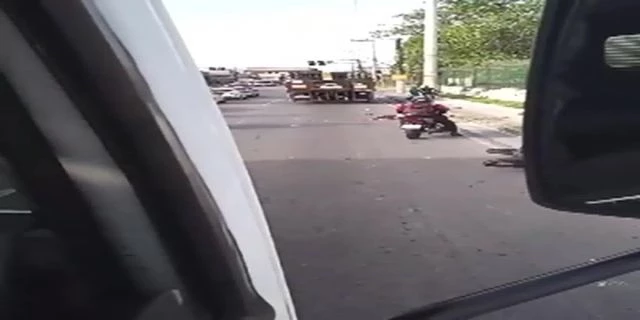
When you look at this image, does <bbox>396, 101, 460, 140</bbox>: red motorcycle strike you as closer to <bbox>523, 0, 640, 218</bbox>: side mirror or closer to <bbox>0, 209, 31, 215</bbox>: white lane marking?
<bbox>0, 209, 31, 215</bbox>: white lane marking

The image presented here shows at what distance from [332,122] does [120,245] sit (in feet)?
48.8

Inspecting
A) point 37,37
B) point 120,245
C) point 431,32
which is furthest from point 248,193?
point 431,32

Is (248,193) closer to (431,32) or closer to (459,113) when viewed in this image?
(431,32)

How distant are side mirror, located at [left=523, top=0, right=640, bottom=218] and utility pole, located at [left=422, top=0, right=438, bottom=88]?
692 cm

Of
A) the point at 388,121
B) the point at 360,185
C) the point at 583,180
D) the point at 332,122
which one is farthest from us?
the point at 332,122

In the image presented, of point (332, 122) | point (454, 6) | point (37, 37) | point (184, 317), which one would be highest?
point (37, 37)

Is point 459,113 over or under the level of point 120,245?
under

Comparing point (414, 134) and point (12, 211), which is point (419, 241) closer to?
point (12, 211)

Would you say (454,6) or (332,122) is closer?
(454,6)

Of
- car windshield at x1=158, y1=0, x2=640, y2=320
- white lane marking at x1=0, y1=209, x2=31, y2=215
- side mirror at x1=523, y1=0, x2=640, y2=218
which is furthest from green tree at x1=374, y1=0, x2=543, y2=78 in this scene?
side mirror at x1=523, y1=0, x2=640, y2=218

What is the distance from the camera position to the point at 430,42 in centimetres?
805

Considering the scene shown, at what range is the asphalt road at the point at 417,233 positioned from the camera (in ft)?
15.3

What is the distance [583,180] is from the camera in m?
0.70

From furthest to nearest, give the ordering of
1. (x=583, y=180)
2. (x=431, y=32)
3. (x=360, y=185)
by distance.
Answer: (x=360, y=185), (x=431, y=32), (x=583, y=180)
